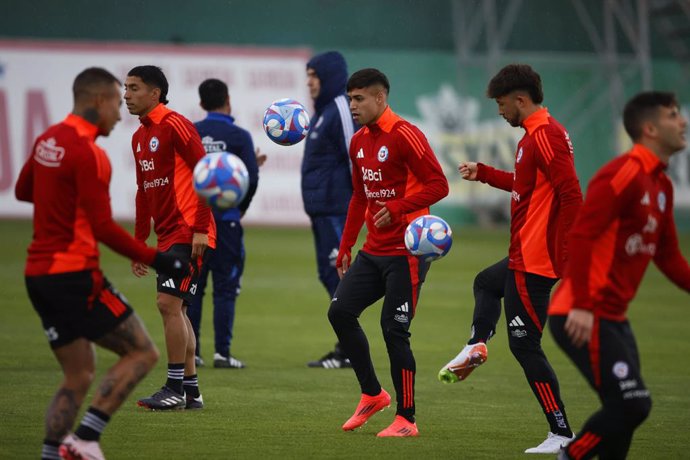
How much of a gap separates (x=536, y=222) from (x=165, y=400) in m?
3.10

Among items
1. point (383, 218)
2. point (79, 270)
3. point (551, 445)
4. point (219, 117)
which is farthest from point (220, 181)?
point (219, 117)

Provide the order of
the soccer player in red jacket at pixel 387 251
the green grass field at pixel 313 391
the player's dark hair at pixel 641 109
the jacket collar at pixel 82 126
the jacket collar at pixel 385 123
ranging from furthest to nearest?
the jacket collar at pixel 385 123 → the soccer player in red jacket at pixel 387 251 → the green grass field at pixel 313 391 → the jacket collar at pixel 82 126 → the player's dark hair at pixel 641 109

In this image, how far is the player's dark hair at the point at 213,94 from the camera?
11.5 m

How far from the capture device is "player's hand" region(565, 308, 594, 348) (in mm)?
6133

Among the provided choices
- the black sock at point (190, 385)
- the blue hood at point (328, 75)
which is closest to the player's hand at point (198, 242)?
the black sock at point (190, 385)

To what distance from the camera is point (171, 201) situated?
8.99 m

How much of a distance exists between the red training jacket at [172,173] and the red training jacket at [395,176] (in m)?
1.22

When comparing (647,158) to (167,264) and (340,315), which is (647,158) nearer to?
(167,264)

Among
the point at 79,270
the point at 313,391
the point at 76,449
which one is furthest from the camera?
the point at 313,391

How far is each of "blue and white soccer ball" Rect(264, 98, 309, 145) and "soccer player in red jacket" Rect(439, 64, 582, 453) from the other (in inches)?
92.8

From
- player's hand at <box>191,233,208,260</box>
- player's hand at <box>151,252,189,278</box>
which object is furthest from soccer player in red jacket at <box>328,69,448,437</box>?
player's hand at <box>151,252,189,278</box>

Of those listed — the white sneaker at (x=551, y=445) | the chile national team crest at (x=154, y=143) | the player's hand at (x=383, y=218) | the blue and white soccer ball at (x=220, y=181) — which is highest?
the chile national team crest at (x=154, y=143)

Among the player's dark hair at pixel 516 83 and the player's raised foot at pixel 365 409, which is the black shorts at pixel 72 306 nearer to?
the player's raised foot at pixel 365 409

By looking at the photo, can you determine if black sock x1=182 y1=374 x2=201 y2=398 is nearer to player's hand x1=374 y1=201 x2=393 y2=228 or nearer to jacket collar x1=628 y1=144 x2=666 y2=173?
player's hand x1=374 y1=201 x2=393 y2=228
